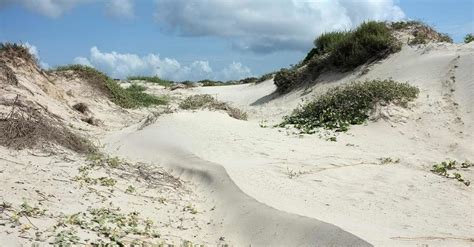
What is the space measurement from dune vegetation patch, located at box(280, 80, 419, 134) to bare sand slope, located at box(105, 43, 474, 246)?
26cm

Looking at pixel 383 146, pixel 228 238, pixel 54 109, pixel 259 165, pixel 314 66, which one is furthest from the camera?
pixel 314 66

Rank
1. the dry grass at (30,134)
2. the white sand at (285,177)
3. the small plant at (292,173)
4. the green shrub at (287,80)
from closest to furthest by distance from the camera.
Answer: the white sand at (285,177) < the dry grass at (30,134) < the small plant at (292,173) < the green shrub at (287,80)

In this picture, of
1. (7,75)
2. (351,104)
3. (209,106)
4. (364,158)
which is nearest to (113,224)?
(364,158)

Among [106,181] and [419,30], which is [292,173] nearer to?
[106,181]

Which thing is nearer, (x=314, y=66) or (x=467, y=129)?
(x=467, y=129)

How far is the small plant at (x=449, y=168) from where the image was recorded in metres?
7.55

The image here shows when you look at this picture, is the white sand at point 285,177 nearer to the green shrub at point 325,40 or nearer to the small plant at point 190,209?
the small plant at point 190,209

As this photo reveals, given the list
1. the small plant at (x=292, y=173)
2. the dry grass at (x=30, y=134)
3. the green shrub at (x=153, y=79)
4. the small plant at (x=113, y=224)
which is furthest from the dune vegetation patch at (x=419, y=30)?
the green shrub at (x=153, y=79)

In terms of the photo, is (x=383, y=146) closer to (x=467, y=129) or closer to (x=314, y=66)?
(x=467, y=129)

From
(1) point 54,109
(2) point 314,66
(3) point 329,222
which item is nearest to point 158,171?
(3) point 329,222

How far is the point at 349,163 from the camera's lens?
8211 millimetres

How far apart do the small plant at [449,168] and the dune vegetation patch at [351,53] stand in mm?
7225

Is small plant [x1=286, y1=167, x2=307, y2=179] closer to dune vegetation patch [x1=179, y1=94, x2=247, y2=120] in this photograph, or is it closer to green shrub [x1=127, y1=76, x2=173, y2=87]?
dune vegetation patch [x1=179, y1=94, x2=247, y2=120]

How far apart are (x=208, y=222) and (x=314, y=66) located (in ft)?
38.2
